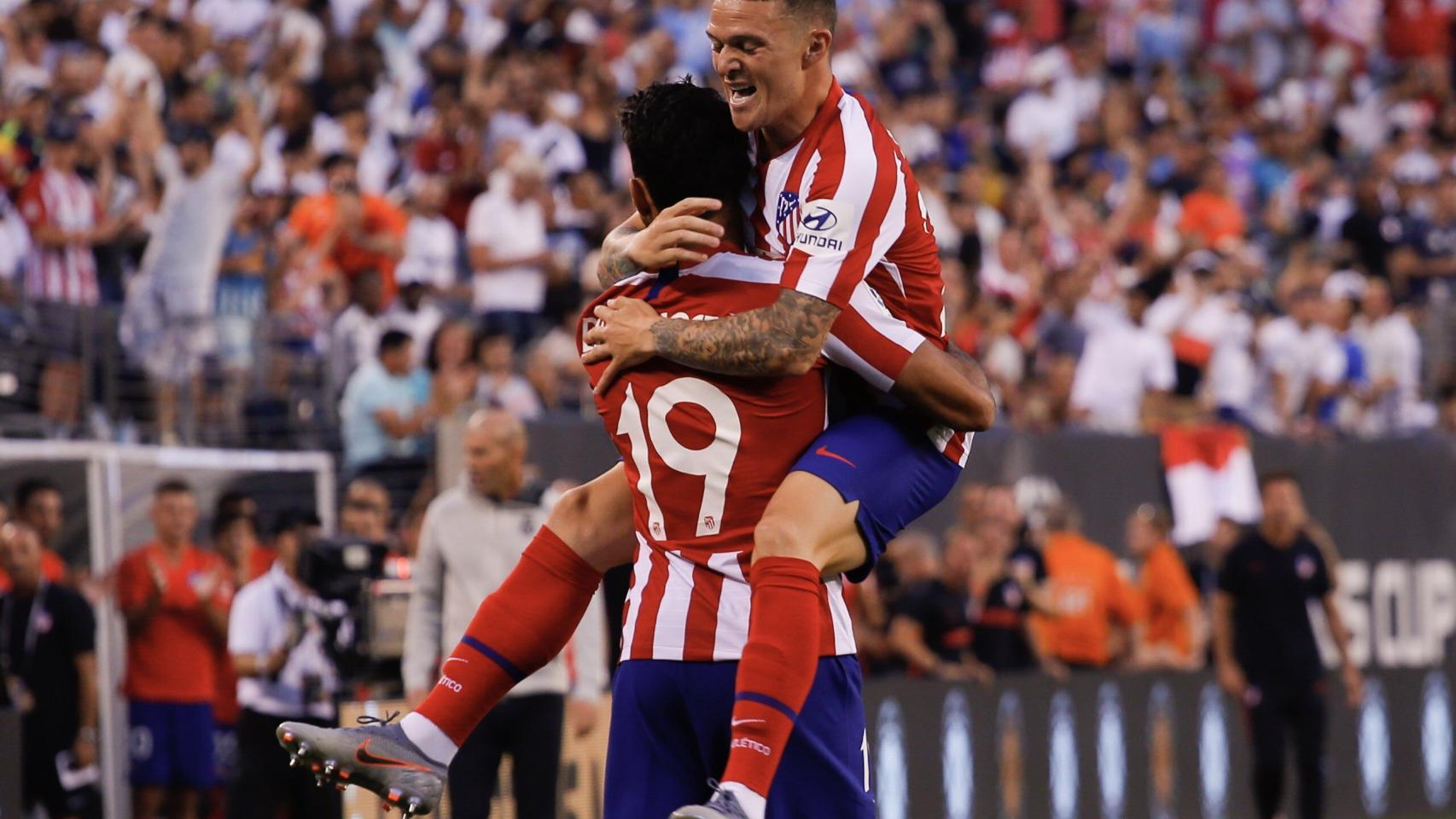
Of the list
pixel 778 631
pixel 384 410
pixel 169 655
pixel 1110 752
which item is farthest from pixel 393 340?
pixel 778 631

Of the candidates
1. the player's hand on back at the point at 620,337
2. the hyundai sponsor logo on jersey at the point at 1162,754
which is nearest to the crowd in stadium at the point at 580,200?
the hyundai sponsor logo on jersey at the point at 1162,754

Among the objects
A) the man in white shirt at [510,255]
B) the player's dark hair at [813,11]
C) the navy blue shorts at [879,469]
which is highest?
the man in white shirt at [510,255]

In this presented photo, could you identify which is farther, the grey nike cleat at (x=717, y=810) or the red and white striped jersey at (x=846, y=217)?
the red and white striped jersey at (x=846, y=217)

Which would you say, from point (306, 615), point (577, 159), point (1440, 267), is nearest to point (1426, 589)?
point (1440, 267)

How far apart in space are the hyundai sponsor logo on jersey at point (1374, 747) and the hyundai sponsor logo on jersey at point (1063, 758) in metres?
2.95

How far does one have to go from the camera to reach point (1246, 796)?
1488 cm

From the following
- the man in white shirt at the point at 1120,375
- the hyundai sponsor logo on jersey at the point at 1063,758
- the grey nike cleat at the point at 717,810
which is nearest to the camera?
the grey nike cleat at the point at 717,810

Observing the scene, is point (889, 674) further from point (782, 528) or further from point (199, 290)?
point (782, 528)

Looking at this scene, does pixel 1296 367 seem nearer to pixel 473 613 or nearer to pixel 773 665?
pixel 473 613

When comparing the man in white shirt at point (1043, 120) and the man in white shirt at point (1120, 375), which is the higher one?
the man in white shirt at point (1043, 120)

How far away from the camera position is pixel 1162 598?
1459 cm

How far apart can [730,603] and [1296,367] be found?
13.0 meters

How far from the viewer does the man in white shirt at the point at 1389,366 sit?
17625mm

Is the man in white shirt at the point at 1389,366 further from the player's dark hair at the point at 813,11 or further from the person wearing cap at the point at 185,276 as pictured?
the player's dark hair at the point at 813,11
